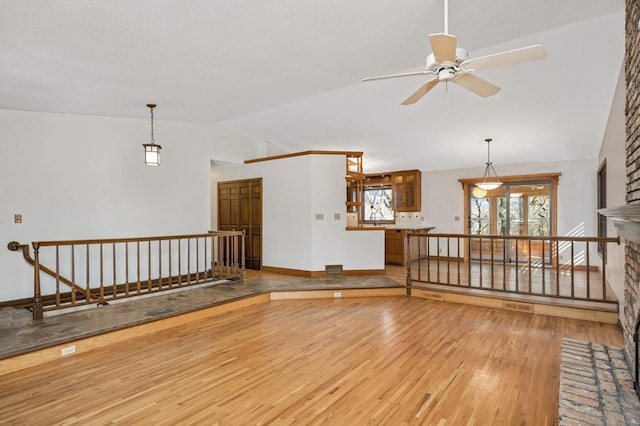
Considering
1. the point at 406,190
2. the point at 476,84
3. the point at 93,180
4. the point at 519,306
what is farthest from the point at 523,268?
the point at 93,180

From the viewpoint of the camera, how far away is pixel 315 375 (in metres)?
2.88

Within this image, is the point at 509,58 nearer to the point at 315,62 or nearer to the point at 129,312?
the point at 315,62

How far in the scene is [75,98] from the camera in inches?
173

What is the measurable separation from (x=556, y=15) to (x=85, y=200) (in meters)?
6.36

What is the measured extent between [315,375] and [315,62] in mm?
3127

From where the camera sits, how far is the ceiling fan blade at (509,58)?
2200mm

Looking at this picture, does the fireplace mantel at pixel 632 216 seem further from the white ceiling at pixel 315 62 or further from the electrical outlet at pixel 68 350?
the electrical outlet at pixel 68 350

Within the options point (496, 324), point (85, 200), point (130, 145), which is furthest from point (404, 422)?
point (130, 145)

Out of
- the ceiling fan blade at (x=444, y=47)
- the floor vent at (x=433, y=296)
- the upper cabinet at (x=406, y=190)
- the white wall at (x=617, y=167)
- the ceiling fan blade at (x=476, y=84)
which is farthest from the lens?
the upper cabinet at (x=406, y=190)

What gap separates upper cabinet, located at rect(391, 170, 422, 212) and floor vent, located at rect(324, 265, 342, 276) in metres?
3.36

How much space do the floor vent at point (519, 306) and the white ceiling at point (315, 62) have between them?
9.45 feet

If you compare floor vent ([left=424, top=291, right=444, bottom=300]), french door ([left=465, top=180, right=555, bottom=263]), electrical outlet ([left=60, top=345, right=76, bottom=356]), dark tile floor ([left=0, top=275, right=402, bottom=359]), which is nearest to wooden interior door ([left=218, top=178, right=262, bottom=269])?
dark tile floor ([left=0, top=275, right=402, bottom=359])

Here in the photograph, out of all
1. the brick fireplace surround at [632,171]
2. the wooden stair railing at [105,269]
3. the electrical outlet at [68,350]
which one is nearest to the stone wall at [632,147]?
the brick fireplace surround at [632,171]

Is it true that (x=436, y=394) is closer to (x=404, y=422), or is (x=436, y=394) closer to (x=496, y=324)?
(x=404, y=422)
